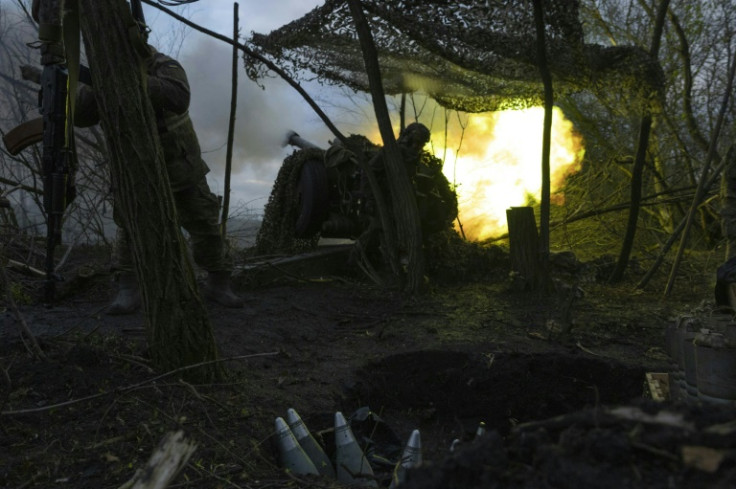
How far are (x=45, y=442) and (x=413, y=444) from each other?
147 cm

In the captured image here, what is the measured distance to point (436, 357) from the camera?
4.32 meters

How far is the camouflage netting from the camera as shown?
5840 mm

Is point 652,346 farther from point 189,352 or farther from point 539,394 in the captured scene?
point 189,352

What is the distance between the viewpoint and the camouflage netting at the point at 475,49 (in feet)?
19.2

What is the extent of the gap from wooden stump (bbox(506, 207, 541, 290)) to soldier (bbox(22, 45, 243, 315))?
9.23 ft

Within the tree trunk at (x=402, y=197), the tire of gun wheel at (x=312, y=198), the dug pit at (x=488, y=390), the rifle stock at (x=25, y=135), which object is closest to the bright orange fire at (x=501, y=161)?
the tire of gun wheel at (x=312, y=198)

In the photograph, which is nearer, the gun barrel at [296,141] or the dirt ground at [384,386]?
the dirt ground at [384,386]

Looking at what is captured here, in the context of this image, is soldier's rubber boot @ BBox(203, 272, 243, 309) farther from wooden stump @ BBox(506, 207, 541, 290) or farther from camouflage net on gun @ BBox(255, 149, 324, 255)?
wooden stump @ BBox(506, 207, 541, 290)

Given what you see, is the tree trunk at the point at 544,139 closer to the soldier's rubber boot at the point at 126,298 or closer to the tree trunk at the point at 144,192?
the soldier's rubber boot at the point at 126,298

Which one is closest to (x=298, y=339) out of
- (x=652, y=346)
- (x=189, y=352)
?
(x=189, y=352)

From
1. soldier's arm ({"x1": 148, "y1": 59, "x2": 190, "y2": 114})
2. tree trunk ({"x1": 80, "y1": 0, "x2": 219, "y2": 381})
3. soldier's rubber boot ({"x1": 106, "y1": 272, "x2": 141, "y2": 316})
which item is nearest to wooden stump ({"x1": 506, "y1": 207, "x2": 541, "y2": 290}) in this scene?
soldier's arm ({"x1": 148, "y1": 59, "x2": 190, "y2": 114})

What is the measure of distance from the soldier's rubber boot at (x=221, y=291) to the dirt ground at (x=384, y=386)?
0.45ft

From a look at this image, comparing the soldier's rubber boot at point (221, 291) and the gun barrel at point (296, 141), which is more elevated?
the gun barrel at point (296, 141)

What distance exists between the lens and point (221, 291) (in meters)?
5.53
